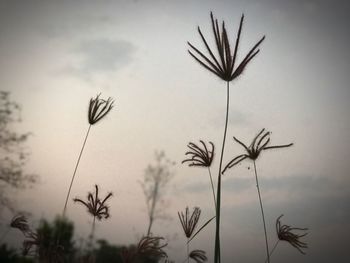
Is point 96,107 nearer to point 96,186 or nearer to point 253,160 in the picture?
point 96,186

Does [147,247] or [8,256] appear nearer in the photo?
[147,247]

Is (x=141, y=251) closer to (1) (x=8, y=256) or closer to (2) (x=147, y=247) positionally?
(2) (x=147, y=247)

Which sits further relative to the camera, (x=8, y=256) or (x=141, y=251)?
(x=8, y=256)

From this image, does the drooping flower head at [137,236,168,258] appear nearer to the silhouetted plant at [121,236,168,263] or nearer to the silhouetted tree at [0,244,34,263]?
the silhouetted plant at [121,236,168,263]

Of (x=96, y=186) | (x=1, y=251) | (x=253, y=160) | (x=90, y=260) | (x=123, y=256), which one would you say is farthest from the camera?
(x=1, y=251)

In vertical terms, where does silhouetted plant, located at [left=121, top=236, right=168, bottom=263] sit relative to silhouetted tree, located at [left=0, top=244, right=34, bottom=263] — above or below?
above

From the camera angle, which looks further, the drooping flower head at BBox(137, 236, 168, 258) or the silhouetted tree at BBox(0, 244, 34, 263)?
the silhouetted tree at BBox(0, 244, 34, 263)

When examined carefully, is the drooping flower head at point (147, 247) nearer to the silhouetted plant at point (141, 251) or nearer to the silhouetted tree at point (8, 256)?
the silhouetted plant at point (141, 251)

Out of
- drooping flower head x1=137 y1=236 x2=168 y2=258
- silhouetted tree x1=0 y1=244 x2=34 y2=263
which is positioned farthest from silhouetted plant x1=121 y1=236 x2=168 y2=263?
silhouetted tree x1=0 y1=244 x2=34 y2=263

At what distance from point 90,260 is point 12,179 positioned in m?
15.9

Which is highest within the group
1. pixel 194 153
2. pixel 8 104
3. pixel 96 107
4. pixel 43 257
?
pixel 8 104

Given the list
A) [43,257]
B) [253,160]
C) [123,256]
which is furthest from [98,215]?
[253,160]

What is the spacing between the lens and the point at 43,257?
3.78 m

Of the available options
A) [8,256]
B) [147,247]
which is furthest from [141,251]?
[8,256]
